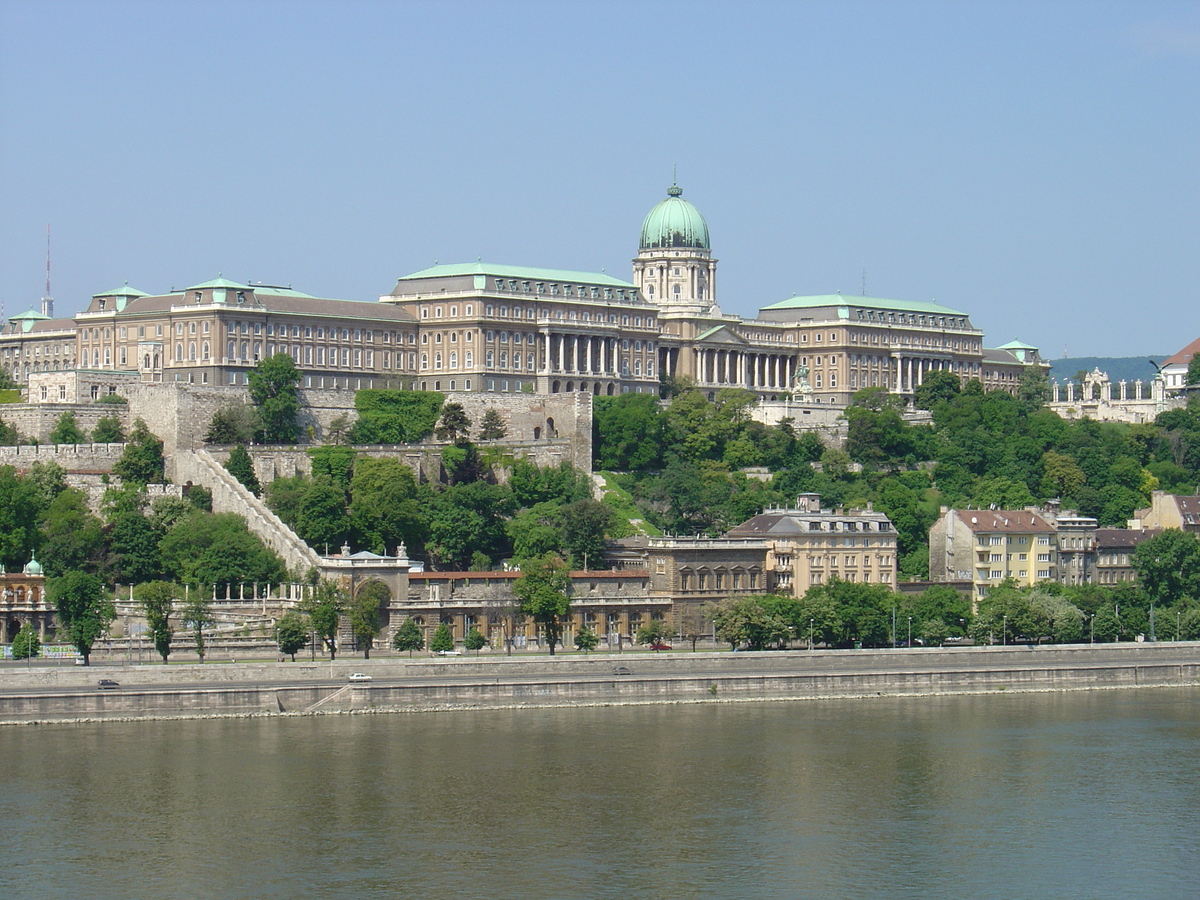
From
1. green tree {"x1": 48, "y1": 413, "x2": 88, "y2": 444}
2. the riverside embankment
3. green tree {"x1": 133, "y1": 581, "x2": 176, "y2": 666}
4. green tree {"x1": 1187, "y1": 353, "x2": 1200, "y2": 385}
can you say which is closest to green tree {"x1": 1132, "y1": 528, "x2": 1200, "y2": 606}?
the riverside embankment

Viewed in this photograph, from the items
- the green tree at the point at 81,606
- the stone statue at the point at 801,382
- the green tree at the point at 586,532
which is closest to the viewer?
the green tree at the point at 81,606

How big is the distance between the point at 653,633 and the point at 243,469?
18478 mm

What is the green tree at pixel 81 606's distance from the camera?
74312 millimetres

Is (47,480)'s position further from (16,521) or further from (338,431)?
(338,431)

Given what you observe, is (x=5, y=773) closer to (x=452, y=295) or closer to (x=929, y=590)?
(x=929, y=590)

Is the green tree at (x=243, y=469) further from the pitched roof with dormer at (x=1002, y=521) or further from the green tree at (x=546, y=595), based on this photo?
the pitched roof with dormer at (x=1002, y=521)

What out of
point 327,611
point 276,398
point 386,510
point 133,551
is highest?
point 276,398

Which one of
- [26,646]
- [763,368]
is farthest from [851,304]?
[26,646]

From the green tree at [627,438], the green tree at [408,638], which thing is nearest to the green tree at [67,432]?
the green tree at [627,438]

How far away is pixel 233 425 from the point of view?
98188 millimetres

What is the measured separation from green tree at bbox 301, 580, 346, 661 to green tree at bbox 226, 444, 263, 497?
1349cm

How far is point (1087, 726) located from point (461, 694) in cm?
1776

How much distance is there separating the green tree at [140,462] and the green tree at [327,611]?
1514 centimetres

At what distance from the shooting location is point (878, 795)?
59.8 metres
